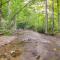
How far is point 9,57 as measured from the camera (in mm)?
4285

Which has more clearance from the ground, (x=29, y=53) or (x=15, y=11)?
(x=15, y=11)

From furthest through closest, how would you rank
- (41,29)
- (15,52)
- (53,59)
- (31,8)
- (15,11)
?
(31,8) < (41,29) < (15,11) < (15,52) < (53,59)

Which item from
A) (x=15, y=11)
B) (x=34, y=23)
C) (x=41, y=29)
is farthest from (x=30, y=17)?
(x=15, y=11)

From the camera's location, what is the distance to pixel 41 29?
49.8 feet

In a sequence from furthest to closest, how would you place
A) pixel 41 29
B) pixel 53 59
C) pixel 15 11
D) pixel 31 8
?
pixel 31 8
pixel 41 29
pixel 15 11
pixel 53 59

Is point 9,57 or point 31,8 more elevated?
point 31,8

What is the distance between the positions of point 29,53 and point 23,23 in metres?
14.5

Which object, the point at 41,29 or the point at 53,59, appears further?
the point at 41,29

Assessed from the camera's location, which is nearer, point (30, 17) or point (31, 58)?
point (31, 58)

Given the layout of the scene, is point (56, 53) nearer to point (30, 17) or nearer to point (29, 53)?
point (29, 53)

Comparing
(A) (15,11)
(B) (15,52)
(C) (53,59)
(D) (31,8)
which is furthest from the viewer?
(D) (31,8)

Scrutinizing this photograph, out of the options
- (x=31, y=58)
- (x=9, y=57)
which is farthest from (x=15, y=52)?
(x=31, y=58)

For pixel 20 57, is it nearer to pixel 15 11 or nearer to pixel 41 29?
pixel 15 11

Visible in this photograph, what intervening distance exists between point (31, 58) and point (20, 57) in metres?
0.25
